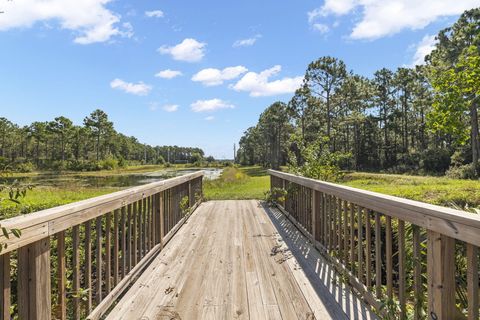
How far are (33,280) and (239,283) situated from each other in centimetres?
170

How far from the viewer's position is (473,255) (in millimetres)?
1224

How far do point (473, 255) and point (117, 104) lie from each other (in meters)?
29.4

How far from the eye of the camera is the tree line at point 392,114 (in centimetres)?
706

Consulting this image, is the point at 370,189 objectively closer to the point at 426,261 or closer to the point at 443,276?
the point at 426,261

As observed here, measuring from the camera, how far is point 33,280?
138cm

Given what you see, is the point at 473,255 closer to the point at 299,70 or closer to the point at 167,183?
the point at 167,183

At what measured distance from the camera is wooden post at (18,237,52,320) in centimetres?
136

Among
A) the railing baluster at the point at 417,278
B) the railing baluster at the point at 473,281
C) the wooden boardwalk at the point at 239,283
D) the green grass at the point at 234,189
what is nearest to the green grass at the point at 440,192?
the railing baluster at the point at 417,278

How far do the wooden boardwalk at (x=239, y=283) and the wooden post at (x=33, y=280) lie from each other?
0.82 meters

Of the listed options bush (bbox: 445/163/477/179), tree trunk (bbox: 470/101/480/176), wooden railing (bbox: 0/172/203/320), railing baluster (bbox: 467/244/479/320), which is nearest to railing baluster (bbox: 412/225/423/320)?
railing baluster (bbox: 467/244/479/320)

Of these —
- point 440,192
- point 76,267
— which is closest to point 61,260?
point 76,267

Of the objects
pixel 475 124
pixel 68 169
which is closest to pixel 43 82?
pixel 475 124

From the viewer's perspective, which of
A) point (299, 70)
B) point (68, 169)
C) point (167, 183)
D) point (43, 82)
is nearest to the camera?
point (167, 183)

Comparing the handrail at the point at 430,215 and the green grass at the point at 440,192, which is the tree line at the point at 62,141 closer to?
the green grass at the point at 440,192
